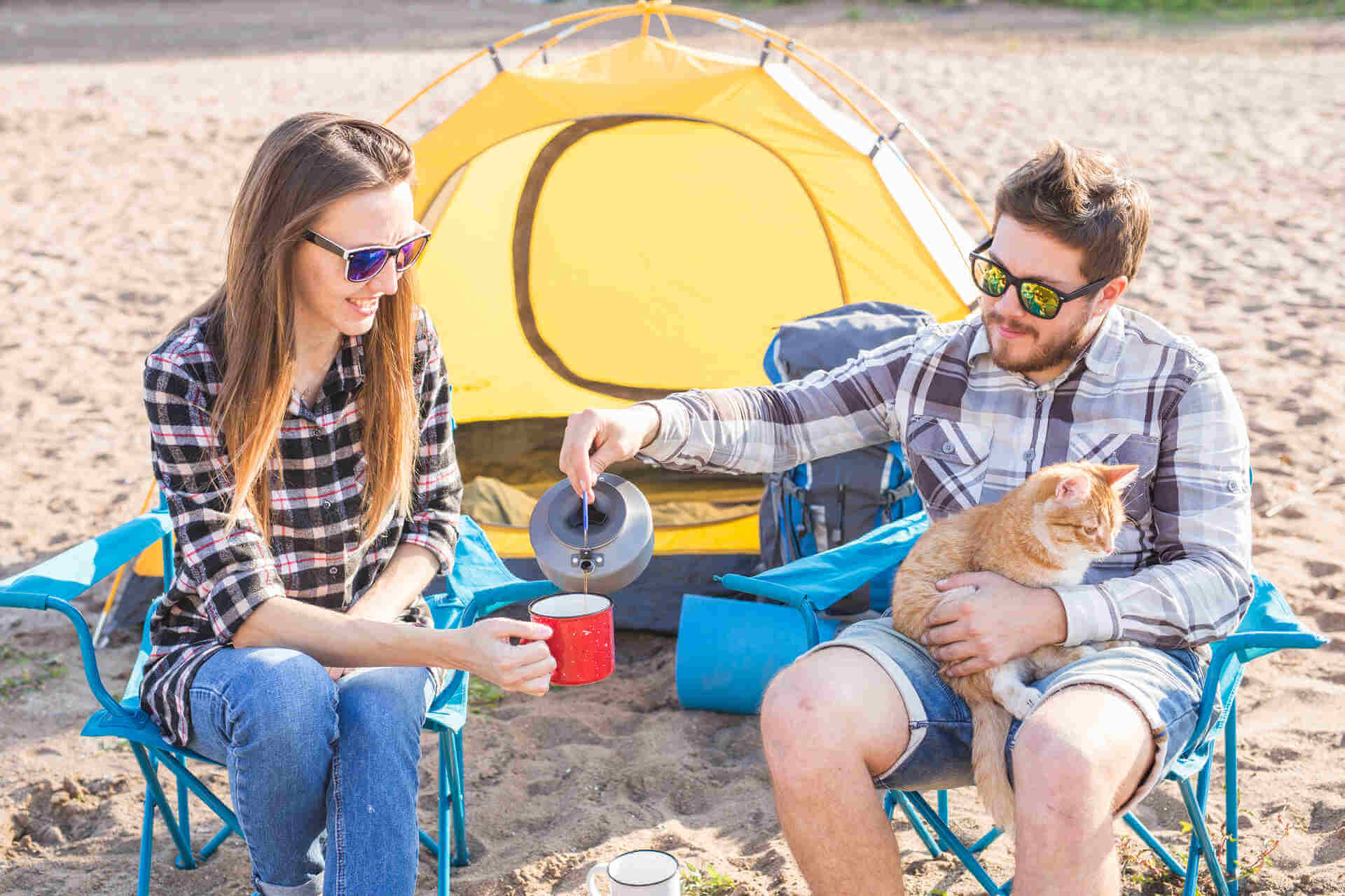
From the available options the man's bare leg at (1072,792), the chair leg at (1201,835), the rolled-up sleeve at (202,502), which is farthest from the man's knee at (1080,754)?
the rolled-up sleeve at (202,502)

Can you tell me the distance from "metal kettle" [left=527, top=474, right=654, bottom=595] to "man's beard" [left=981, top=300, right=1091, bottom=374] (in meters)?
0.65

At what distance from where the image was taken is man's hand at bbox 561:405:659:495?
192cm

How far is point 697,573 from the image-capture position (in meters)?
3.36

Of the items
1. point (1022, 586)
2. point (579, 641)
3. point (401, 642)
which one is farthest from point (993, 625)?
point (401, 642)

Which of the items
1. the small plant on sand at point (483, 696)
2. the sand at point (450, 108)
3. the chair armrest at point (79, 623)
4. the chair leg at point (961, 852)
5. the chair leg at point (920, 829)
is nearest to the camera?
the chair leg at point (961, 852)

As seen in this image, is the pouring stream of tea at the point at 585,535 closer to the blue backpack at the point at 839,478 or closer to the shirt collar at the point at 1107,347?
the shirt collar at the point at 1107,347

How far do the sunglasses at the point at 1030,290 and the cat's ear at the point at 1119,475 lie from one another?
265 millimetres

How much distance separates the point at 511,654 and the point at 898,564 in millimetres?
943

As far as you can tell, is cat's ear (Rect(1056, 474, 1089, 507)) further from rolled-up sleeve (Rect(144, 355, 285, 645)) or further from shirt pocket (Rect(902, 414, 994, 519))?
rolled-up sleeve (Rect(144, 355, 285, 645))

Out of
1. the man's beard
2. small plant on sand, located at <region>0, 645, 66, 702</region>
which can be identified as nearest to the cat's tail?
the man's beard

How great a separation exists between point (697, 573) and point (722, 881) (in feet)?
3.88

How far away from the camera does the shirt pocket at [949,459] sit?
212 centimetres

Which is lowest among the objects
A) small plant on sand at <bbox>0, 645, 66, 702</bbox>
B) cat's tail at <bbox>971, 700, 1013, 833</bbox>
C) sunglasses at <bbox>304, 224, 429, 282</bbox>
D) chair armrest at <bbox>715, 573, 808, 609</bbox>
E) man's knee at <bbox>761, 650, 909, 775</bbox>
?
small plant on sand at <bbox>0, 645, 66, 702</bbox>

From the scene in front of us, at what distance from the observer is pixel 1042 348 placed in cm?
199
